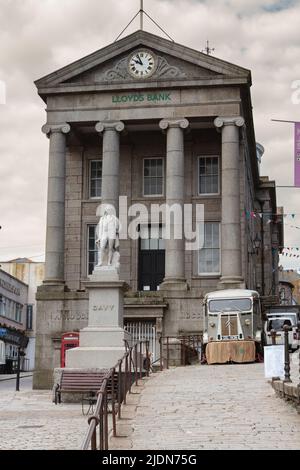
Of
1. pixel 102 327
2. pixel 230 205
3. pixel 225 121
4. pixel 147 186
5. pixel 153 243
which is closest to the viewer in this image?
pixel 102 327

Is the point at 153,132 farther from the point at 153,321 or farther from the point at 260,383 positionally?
the point at 260,383

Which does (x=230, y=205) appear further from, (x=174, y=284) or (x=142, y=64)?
(x=142, y=64)

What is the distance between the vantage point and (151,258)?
42219mm

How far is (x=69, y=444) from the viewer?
12805 millimetres

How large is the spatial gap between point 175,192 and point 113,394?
25.0 meters

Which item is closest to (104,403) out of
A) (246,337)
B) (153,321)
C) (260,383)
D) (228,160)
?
(260,383)

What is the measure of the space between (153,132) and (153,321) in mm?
11212

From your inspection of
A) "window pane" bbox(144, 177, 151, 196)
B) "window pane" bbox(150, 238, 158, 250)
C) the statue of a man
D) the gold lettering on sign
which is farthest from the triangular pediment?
the gold lettering on sign

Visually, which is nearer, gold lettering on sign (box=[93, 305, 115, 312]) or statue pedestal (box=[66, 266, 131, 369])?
statue pedestal (box=[66, 266, 131, 369])

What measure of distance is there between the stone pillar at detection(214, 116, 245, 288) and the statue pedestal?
14375 mm

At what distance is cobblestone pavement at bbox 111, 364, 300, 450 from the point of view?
12.0 m

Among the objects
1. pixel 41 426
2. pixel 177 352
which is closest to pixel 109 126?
pixel 177 352

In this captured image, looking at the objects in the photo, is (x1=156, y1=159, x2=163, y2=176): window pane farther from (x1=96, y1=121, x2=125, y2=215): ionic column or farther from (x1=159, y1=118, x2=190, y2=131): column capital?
(x1=159, y1=118, x2=190, y2=131): column capital

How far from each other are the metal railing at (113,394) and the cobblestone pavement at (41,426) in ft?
2.33
